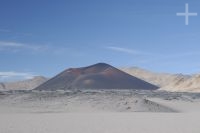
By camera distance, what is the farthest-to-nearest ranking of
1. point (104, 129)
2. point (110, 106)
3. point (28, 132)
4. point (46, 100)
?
1. point (46, 100)
2. point (110, 106)
3. point (104, 129)
4. point (28, 132)

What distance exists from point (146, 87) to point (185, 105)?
74.6 meters

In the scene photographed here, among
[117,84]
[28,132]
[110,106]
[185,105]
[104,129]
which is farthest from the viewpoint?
[117,84]

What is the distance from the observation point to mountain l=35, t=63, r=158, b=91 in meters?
107

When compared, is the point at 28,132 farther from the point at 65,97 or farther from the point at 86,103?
the point at 65,97

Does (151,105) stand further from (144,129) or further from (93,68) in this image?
(93,68)

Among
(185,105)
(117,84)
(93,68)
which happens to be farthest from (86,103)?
(93,68)

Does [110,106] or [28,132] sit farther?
[110,106]

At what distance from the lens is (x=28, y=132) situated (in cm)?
1421

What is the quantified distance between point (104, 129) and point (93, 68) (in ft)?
377

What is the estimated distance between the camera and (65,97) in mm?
34656

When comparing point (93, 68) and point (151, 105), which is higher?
point (93, 68)

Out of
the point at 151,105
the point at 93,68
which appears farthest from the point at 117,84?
the point at 151,105

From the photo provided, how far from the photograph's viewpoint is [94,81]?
110 metres

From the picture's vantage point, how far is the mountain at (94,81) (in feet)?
350
